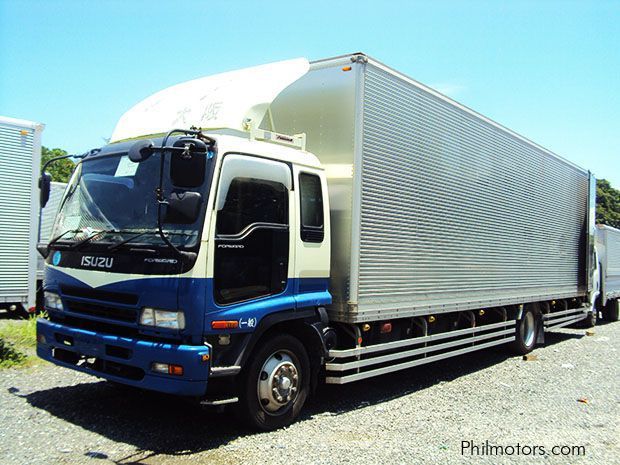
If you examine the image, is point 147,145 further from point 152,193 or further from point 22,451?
point 22,451

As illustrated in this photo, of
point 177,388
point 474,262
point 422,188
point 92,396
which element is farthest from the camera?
point 474,262

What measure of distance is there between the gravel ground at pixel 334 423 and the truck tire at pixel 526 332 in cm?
212

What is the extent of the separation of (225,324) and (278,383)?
1.00 metres

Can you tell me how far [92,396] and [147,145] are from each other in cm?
328

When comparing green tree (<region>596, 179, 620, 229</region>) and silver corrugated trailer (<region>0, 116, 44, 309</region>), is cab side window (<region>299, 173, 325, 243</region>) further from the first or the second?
green tree (<region>596, 179, 620, 229</region>)

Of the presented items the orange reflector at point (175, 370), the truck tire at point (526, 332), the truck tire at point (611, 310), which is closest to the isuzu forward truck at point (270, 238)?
the orange reflector at point (175, 370)

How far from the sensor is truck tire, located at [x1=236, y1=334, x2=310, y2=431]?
511 cm

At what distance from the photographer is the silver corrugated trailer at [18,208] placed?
999 cm

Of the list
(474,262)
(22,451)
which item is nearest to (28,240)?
(22,451)

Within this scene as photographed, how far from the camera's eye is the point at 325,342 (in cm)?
584

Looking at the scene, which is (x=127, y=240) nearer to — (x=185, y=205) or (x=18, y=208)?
(x=185, y=205)

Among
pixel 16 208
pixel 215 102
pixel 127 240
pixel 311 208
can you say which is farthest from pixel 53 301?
pixel 16 208

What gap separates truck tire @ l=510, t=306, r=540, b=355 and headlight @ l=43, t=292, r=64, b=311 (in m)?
8.15

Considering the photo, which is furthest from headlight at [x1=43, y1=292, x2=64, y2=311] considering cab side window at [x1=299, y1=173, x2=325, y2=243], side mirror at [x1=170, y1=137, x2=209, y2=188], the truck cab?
cab side window at [x1=299, y1=173, x2=325, y2=243]
